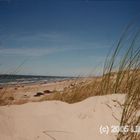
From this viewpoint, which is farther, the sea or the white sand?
the sea

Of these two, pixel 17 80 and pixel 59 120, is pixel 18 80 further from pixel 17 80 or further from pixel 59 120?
pixel 59 120

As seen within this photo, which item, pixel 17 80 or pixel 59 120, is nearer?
pixel 59 120

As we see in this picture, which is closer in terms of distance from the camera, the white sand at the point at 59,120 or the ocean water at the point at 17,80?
the white sand at the point at 59,120

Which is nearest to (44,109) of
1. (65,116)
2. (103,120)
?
(65,116)

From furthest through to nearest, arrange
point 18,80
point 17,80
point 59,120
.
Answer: point 17,80 < point 18,80 < point 59,120

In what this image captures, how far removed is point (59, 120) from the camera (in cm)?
164

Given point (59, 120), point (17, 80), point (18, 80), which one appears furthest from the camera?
point (17, 80)

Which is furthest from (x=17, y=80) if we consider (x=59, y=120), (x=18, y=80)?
(x=59, y=120)

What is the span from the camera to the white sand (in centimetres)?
150

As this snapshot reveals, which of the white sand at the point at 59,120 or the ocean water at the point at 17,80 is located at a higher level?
the ocean water at the point at 17,80

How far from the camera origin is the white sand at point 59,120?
1497 mm

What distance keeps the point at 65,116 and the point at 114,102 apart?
37cm

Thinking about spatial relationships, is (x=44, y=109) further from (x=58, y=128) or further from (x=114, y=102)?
(x=114, y=102)

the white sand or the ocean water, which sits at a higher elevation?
the ocean water
